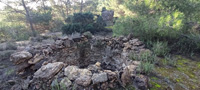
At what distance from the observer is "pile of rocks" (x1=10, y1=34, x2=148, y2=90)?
162cm

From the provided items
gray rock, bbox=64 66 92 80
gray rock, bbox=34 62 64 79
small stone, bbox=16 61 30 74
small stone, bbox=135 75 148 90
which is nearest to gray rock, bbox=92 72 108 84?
gray rock, bbox=64 66 92 80

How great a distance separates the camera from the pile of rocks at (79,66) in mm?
1624

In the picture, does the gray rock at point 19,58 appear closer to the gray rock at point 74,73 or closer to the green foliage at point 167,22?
the gray rock at point 74,73

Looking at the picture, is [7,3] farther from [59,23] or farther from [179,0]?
[179,0]

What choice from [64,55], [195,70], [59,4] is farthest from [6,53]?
[59,4]

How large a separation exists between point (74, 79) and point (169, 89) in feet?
5.30

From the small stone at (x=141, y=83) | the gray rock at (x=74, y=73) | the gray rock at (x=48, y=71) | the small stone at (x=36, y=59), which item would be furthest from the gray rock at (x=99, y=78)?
the small stone at (x=36, y=59)

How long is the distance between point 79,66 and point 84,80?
1.14 m

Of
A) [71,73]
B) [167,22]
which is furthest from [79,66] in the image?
[167,22]

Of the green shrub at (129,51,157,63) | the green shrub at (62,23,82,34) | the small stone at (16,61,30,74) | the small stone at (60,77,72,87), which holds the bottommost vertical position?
the small stone at (16,61,30,74)

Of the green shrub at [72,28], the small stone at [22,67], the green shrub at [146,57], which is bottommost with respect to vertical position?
the small stone at [22,67]

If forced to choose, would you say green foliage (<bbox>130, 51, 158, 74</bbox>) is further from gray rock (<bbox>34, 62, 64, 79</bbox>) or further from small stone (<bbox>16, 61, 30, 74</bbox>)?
small stone (<bbox>16, 61, 30, 74</bbox>)

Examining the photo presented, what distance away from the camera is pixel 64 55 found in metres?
3.18

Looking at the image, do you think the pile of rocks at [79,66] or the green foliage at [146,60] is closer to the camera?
the pile of rocks at [79,66]
